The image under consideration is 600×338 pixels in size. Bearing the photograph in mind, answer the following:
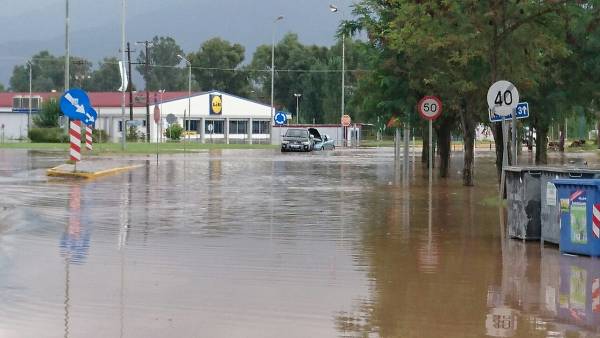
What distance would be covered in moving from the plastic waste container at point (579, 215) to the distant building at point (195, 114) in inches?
3706

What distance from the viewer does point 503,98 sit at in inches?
754

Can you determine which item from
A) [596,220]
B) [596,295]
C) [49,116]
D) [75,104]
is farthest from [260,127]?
[596,295]

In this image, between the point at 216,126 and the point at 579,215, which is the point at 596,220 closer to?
the point at 579,215

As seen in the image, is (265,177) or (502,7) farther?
(265,177)

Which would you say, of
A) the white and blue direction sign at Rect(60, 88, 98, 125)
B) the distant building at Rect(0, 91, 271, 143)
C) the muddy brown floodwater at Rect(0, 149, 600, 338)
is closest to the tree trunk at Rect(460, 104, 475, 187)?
the muddy brown floodwater at Rect(0, 149, 600, 338)

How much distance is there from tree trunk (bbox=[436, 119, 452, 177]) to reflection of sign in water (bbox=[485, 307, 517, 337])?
24426 millimetres

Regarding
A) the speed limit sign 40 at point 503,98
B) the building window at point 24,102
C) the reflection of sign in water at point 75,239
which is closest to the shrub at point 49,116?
the building window at point 24,102

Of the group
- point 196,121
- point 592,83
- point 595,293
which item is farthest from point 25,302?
point 196,121

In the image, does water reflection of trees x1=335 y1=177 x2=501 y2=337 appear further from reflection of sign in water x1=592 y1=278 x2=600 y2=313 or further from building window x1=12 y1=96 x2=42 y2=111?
building window x1=12 y1=96 x2=42 y2=111

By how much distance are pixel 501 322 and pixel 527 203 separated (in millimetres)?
6165

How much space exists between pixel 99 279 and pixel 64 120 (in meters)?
53.3

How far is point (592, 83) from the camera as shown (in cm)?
2755

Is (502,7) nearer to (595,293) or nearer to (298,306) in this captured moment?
(595,293)

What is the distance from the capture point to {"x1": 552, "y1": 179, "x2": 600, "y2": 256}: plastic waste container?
1210 cm
